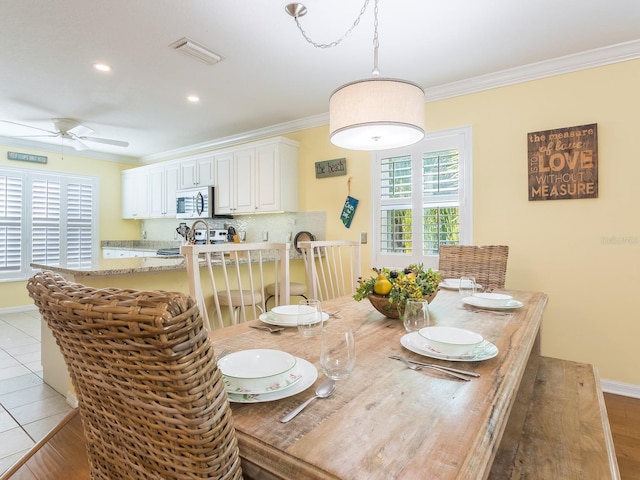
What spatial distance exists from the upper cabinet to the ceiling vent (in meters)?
1.35

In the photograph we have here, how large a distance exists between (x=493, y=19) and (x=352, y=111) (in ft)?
4.51

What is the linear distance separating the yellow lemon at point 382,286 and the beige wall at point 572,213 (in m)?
1.88

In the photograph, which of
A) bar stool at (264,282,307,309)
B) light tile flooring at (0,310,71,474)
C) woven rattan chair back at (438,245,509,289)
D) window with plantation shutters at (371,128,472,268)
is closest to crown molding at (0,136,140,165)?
light tile flooring at (0,310,71,474)

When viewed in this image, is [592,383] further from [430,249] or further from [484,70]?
[484,70]

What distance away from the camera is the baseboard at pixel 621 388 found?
2359 mm

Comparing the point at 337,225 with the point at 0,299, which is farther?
the point at 0,299

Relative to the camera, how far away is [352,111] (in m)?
→ 1.43

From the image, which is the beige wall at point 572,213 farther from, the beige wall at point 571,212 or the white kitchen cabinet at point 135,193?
the white kitchen cabinet at point 135,193

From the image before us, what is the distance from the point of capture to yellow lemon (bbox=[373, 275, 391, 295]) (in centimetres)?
137

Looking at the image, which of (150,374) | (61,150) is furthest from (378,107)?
(61,150)

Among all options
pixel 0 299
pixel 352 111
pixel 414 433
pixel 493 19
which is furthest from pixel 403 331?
pixel 0 299

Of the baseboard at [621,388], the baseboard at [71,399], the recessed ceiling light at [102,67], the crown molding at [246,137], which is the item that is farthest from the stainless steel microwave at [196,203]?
the baseboard at [621,388]

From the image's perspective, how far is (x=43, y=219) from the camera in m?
5.02

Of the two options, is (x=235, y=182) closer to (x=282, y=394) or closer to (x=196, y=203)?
(x=196, y=203)
